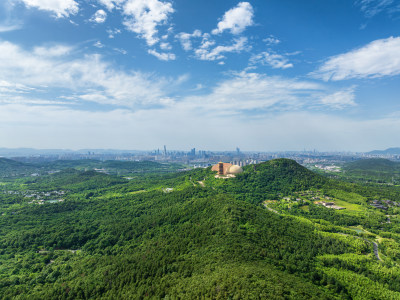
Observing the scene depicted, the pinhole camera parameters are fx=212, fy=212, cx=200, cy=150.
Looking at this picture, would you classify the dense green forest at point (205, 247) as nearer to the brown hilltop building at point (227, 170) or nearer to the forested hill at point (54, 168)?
the brown hilltop building at point (227, 170)

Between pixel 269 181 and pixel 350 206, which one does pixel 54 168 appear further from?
pixel 350 206

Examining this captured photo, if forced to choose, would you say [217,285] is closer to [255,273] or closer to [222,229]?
[255,273]

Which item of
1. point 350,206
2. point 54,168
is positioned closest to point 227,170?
point 350,206

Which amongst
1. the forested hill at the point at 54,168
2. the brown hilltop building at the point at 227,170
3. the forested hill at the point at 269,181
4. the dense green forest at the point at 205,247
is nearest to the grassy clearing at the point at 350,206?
the dense green forest at the point at 205,247

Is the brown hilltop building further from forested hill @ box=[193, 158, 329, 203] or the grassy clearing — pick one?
the grassy clearing

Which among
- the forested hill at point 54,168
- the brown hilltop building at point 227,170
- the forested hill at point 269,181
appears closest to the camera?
the forested hill at point 269,181

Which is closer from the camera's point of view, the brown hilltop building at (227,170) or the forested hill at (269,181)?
the forested hill at (269,181)

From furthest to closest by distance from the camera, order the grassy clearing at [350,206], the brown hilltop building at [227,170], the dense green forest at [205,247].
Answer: the brown hilltop building at [227,170], the grassy clearing at [350,206], the dense green forest at [205,247]

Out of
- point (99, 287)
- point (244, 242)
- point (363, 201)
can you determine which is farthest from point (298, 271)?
point (363, 201)
